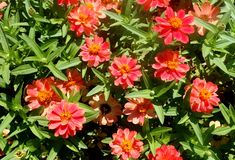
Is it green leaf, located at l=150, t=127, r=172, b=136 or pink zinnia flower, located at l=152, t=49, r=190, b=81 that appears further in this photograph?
green leaf, located at l=150, t=127, r=172, b=136

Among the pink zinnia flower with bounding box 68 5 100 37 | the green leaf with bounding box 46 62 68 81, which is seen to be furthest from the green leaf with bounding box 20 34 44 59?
the pink zinnia flower with bounding box 68 5 100 37

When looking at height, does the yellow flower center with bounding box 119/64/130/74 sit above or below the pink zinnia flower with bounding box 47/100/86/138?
above

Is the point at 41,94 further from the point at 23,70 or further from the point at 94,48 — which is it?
the point at 94,48

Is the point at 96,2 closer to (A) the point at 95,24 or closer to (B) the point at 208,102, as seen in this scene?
(A) the point at 95,24

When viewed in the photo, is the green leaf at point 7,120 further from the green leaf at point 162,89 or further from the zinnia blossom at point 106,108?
the green leaf at point 162,89

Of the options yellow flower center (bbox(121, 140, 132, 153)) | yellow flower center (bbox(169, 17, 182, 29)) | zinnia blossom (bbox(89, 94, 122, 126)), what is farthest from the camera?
zinnia blossom (bbox(89, 94, 122, 126))

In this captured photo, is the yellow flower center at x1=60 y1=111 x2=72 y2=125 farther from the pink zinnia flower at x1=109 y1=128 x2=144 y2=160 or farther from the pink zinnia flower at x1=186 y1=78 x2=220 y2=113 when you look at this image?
the pink zinnia flower at x1=186 y1=78 x2=220 y2=113

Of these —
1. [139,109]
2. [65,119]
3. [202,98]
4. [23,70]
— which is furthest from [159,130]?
[23,70]
